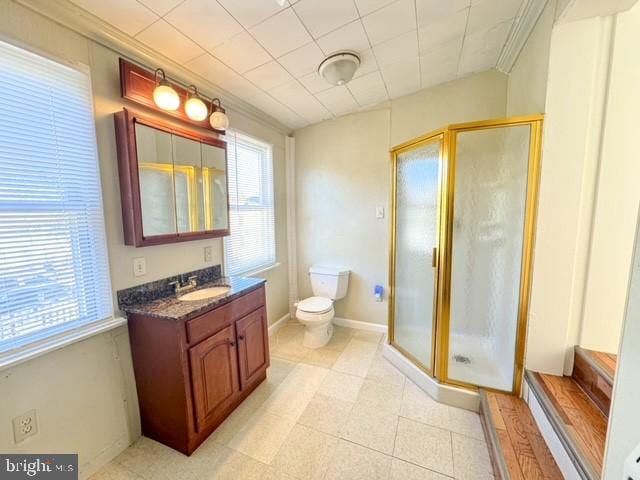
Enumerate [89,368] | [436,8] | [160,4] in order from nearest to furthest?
[160,4]
[89,368]
[436,8]

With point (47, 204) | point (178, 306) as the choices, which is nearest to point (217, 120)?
point (47, 204)

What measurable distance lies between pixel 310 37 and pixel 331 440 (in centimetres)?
242

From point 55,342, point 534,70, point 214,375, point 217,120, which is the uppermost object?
point 534,70

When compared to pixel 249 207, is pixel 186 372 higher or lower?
lower

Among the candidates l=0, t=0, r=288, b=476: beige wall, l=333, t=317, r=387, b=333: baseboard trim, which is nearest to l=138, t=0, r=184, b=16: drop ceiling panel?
l=0, t=0, r=288, b=476: beige wall

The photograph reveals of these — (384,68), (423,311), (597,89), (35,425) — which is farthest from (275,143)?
(35,425)

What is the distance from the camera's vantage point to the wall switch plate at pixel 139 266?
154 cm

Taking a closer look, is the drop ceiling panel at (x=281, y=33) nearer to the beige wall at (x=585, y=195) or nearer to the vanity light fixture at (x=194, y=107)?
the vanity light fixture at (x=194, y=107)

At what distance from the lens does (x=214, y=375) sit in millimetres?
1576

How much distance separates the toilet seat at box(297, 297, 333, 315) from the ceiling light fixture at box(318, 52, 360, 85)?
6.33 ft

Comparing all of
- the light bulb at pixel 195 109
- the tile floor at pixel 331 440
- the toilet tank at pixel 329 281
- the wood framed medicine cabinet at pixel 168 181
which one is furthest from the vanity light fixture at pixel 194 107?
the tile floor at pixel 331 440

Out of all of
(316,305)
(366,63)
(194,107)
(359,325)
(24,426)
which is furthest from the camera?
(359,325)

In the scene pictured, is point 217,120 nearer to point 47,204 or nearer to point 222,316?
point 47,204

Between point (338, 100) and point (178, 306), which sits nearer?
point (178, 306)
